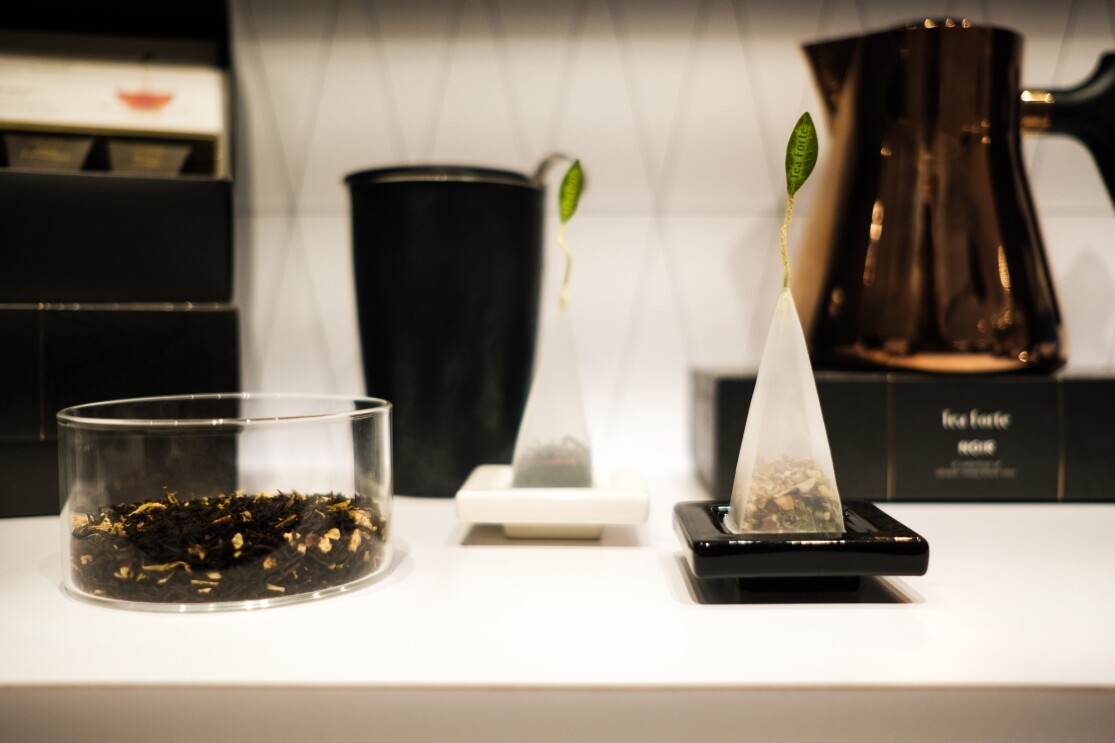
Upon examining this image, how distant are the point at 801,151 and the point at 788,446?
0.16 metres

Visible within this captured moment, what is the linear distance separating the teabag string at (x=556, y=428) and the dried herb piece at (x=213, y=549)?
15 cm

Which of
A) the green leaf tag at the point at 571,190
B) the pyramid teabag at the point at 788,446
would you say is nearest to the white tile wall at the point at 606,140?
the green leaf tag at the point at 571,190

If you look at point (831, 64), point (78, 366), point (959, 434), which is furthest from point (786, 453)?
point (78, 366)

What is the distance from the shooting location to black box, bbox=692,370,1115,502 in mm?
607

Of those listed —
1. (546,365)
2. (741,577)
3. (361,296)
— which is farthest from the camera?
(361,296)

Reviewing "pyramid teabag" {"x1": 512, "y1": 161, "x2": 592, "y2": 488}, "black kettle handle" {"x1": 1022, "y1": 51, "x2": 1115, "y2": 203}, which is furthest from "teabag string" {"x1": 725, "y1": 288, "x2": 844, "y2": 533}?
"black kettle handle" {"x1": 1022, "y1": 51, "x2": 1115, "y2": 203}

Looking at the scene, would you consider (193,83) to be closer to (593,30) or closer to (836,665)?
(593,30)

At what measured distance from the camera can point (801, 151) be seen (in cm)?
41

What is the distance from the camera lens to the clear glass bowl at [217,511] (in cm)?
39

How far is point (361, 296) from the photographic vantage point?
2.16 ft

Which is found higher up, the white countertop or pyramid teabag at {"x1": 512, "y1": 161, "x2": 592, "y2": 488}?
pyramid teabag at {"x1": 512, "y1": 161, "x2": 592, "y2": 488}

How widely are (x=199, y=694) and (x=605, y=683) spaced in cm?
16

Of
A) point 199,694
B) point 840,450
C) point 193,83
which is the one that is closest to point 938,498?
point 840,450

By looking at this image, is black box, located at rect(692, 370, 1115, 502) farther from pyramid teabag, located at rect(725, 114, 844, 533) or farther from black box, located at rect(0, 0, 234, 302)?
black box, located at rect(0, 0, 234, 302)
